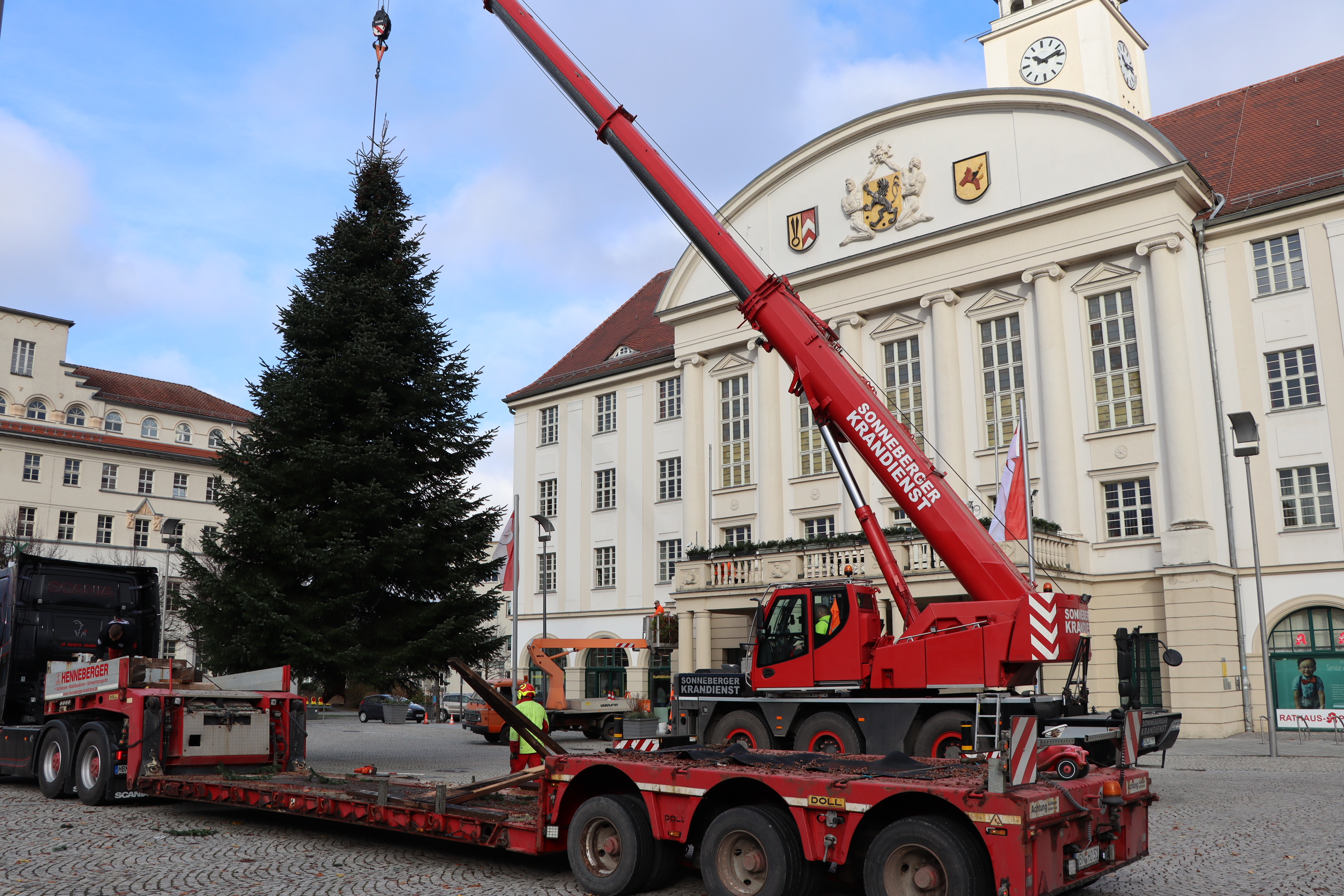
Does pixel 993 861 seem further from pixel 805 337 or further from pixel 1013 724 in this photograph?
pixel 805 337

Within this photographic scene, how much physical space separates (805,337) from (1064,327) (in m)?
19.4

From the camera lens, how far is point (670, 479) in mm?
41531

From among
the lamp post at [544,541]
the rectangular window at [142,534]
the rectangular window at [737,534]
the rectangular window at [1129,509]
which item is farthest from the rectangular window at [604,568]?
the rectangular window at [142,534]

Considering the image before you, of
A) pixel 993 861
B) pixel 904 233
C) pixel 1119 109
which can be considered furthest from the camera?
pixel 904 233

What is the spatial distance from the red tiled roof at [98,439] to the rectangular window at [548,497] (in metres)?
25.0

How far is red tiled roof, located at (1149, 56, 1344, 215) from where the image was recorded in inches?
1164

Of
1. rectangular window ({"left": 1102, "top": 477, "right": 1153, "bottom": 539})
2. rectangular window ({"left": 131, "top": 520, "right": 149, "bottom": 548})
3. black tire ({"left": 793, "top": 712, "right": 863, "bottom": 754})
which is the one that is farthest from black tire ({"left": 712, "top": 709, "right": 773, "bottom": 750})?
rectangular window ({"left": 131, "top": 520, "right": 149, "bottom": 548})

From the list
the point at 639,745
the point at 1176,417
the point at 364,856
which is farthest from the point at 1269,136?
the point at 364,856

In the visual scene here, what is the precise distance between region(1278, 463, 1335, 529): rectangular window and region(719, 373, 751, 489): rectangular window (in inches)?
645

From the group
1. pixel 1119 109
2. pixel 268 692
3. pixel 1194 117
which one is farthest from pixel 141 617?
pixel 1194 117

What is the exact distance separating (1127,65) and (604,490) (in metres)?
30.9

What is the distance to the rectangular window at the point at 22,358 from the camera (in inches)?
2496

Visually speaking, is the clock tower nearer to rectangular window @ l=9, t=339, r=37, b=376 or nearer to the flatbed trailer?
the flatbed trailer

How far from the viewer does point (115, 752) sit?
42.1 ft
